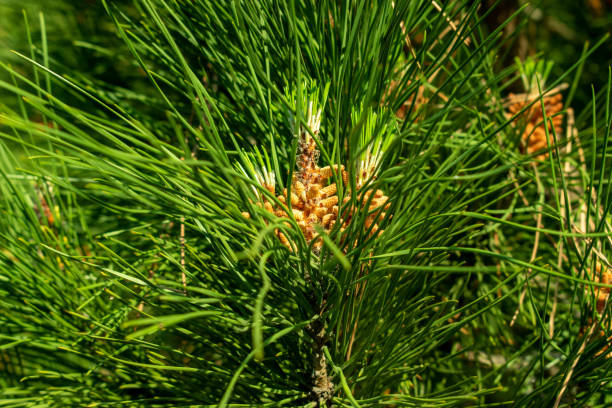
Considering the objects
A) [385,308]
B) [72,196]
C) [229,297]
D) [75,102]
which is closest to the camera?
[229,297]

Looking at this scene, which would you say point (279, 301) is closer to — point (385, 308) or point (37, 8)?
point (385, 308)

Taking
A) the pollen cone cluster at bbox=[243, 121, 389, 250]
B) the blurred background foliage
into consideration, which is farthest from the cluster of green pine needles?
the blurred background foliage

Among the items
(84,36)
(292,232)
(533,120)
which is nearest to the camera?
(292,232)

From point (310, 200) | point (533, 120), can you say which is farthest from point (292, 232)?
point (533, 120)

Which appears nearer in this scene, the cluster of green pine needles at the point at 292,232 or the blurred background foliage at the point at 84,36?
the cluster of green pine needles at the point at 292,232

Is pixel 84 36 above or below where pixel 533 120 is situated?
above

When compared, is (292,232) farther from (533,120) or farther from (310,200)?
(533,120)

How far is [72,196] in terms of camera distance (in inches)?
26.5

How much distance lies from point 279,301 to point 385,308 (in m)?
0.12

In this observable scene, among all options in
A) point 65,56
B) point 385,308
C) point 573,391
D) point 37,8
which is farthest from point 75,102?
point 573,391

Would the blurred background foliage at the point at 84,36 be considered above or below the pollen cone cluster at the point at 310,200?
above

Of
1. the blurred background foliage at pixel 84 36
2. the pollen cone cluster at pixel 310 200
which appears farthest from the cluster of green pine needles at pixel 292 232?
the blurred background foliage at pixel 84 36

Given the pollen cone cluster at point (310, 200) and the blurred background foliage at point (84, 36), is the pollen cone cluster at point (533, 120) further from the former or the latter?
the pollen cone cluster at point (310, 200)

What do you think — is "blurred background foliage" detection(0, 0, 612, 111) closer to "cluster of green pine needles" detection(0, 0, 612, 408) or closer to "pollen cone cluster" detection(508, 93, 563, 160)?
"pollen cone cluster" detection(508, 93, 563, 160)
